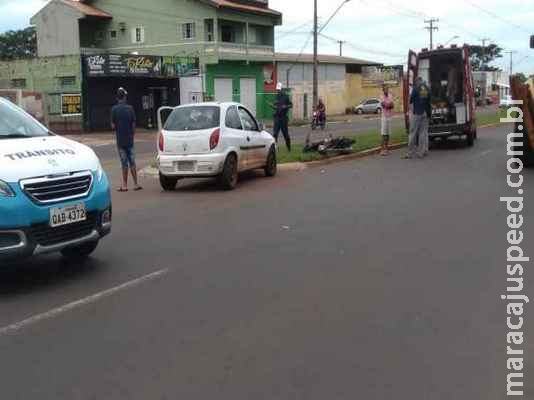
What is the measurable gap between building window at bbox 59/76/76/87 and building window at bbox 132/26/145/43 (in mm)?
15774

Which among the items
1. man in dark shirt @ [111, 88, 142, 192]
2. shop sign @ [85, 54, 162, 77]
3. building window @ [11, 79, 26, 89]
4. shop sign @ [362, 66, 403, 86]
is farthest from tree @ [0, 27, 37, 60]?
man in dark shirt @ [111, 88, 142, 192]

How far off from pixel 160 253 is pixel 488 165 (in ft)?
33.2

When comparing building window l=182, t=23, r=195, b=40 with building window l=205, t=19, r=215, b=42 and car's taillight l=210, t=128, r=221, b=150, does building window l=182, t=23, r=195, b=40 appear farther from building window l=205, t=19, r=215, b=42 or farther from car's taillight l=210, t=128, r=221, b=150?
car's taillight l=210, t=128, r=221, b=150

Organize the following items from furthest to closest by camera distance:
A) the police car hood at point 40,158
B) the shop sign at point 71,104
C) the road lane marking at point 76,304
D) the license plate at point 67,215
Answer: the shop sign at point 71,104 < the license plate at point 67,215 < the police car hood at point 40,158 < the road lane marking at point 76,304

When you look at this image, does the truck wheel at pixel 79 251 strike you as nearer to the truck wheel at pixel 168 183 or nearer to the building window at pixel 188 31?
the truck wheel at pixel 168 183

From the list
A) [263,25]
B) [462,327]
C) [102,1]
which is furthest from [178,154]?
[102,1]

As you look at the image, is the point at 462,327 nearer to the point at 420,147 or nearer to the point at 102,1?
the point at 420,147

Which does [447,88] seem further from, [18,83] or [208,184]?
[18,83]

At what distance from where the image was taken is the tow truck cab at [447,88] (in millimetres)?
20062

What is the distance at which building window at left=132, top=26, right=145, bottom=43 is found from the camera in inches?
2106

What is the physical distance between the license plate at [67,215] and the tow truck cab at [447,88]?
1461 centimetres

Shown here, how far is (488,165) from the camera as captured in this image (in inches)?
602

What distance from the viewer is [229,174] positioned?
12.6 m

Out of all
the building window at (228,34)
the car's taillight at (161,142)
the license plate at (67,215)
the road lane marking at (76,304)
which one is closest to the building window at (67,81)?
the building window at (228,34)
